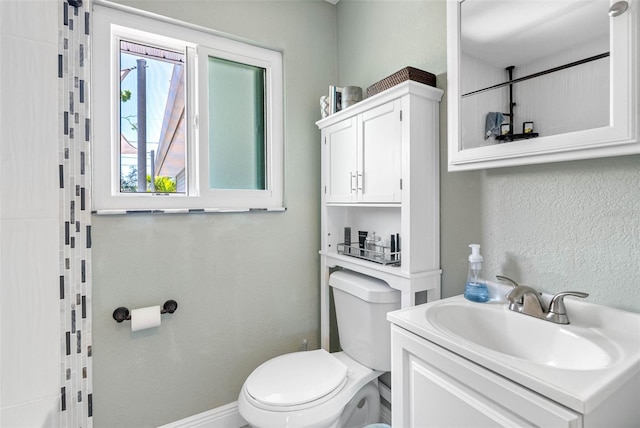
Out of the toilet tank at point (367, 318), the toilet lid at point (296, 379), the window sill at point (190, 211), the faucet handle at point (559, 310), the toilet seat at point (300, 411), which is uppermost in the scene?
the window sill at point (190, 211)

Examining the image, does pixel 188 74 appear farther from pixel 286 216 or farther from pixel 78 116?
pixel 286 216

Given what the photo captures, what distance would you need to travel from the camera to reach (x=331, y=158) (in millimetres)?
1707

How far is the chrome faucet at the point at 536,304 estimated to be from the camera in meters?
0.87

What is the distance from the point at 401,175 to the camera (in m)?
1.27

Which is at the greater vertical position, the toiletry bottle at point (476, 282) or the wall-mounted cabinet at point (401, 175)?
the wall-mounted cabinet at point (401, 175)

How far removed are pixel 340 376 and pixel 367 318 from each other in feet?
0.86

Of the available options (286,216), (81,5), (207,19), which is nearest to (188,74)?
(207,19)

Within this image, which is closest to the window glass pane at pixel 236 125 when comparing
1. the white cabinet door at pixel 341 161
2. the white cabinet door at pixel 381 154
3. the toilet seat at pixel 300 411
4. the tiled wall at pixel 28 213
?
the white cabinet door at pixel 341 161

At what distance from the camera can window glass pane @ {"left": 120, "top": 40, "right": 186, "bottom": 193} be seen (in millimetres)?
1487

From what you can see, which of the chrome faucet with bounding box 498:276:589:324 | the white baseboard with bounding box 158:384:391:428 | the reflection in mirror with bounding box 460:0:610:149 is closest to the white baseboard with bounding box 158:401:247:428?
the white baseboard with bounding box 158:384:391:428

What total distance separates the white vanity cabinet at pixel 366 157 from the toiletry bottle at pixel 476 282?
35 centimetres

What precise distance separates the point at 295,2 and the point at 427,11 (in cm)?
82

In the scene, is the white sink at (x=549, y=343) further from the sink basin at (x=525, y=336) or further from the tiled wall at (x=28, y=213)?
the tiled wall at (x=28, y=213)

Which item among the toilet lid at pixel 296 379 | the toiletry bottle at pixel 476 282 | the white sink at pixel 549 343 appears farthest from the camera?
the toilet lid at pixel 296 379
